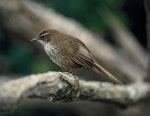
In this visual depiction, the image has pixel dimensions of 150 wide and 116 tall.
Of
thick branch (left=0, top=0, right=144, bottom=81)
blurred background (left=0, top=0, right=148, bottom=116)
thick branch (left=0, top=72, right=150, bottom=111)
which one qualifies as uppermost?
blurred background (left=0, top=0, right=148, bottom=116)

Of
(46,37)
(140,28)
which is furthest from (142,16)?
(46,37)

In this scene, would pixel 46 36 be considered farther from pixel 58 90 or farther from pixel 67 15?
pixel 67 15

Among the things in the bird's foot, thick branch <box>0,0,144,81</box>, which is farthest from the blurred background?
the bird's foot

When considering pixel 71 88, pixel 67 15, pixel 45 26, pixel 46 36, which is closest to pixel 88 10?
pixel 67 15

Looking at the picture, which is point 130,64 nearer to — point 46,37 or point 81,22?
point 81,22

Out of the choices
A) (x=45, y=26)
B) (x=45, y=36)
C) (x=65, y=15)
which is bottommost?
(x=45, y=36)

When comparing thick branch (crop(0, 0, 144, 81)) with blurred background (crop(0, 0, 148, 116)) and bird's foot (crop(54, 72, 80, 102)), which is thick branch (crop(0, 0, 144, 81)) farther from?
bird's foot (crop(54, 72, 80, 102))
